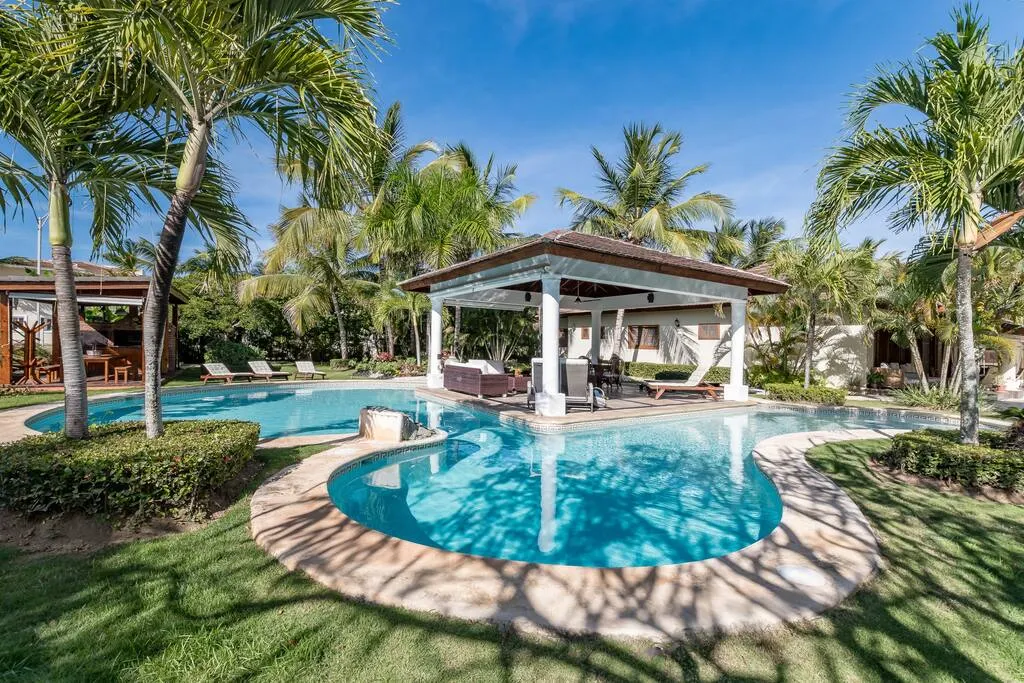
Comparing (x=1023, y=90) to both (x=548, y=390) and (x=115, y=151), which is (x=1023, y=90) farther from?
(x=115, y=151)

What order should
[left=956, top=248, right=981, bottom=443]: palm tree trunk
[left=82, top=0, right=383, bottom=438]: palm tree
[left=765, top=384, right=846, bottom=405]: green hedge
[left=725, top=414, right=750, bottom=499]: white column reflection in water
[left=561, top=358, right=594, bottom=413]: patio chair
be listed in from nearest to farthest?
[left=82, top=0, right=383, bottom=438]: palm tree, [left=956, top=248, right=981, bottom=443]: palm tree trunk, [left=725, top=414, right=750, bottom=499]: white column reflection in water, [left=561, top=358, right=594, bottom=413]: patio chair, [left=765, top=384, right=846, bottom=405]: green hedge

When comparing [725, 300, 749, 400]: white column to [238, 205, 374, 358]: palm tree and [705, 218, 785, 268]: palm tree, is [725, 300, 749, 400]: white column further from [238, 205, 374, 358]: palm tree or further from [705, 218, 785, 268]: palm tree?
[238, 205, 374, 358]: palm tree

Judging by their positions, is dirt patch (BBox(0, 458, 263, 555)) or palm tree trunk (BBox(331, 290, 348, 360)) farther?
palm tree trunk (BBox(331, 290, 348, 360))

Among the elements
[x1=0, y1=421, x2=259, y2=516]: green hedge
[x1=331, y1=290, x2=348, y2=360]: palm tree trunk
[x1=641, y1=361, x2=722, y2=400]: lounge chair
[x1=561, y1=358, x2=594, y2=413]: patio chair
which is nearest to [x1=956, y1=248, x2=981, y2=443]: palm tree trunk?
[x1=561, y1=358, x2=594, y2=413]: patio chair

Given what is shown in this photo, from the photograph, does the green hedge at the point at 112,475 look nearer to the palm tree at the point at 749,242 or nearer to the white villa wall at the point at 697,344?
the white villa wall at the point at 697,344

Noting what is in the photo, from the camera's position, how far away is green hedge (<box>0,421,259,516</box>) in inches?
161

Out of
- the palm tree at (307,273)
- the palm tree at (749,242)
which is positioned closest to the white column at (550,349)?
the palm tree at (307,273)

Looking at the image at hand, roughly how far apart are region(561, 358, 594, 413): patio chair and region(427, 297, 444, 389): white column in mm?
6297

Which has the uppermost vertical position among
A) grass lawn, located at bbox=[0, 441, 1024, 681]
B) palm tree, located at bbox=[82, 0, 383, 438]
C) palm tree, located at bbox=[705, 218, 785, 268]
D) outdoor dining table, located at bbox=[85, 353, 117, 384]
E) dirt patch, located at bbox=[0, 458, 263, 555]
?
palm tree, located at bbox=[705, 218, 785, 268]

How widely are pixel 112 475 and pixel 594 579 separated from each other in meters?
4.16

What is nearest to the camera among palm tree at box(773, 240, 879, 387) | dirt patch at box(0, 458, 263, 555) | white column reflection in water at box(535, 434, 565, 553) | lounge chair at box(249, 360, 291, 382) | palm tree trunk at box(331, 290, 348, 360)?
dirt patch at box(0, 458, 263, 555)

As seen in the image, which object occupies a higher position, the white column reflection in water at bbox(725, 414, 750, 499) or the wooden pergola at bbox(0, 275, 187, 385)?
the wooden pergola at bbox(0, 275, 187, 385)

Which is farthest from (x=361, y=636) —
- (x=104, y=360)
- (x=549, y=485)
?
(x=104, y=360)

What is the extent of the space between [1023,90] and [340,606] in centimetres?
853
